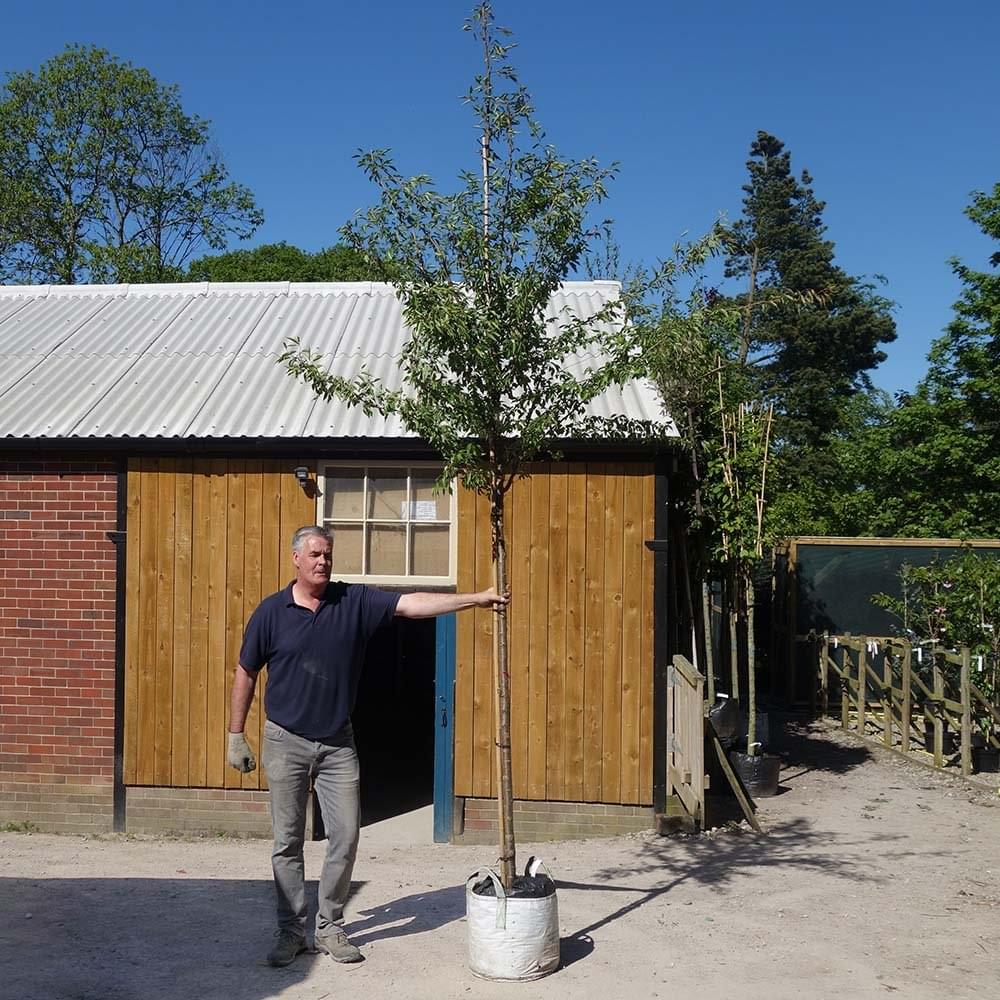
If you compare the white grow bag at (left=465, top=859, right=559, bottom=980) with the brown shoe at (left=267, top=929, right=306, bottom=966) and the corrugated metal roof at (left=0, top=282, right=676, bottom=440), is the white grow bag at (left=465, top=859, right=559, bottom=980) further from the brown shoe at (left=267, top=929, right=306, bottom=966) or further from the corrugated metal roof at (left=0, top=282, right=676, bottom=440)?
the corrugated metal roof at (left=0, top=282, right=676, bottom=440)

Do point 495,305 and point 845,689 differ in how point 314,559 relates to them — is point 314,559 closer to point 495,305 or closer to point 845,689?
point 495,305

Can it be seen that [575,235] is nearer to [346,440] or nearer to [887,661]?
[346,440]

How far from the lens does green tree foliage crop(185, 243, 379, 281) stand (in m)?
29.0

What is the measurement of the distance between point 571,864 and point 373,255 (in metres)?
4.12

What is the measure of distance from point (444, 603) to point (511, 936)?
1.55 metres

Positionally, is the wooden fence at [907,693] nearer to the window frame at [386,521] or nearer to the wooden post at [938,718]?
the wooden post at [938,718]

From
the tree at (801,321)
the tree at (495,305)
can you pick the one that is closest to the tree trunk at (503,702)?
the tree at (495,305)

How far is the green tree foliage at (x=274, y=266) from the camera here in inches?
1141

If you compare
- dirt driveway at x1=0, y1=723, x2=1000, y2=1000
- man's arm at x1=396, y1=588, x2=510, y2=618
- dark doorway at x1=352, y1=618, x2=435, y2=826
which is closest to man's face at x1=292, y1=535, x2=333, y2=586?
man's arm at x1=396, y1=588, x2=510, y2=618

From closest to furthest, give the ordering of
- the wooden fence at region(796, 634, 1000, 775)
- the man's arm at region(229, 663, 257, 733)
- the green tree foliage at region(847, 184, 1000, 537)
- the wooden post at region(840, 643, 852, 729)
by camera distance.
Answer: the man's arm at region(229, 663, 257, 733)
the wooden fence at region(796, 634, 1000, 775)
the wooden post at region(840, 643, 852, 729)
the green tree foliage at region(847, 184, 1000, 537)

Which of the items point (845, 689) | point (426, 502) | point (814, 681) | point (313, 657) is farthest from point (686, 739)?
point (814, 681)

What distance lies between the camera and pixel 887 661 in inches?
452

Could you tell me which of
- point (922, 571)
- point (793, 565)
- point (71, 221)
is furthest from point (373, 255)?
point (71, 221)

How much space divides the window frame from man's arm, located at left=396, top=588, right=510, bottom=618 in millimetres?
2813
